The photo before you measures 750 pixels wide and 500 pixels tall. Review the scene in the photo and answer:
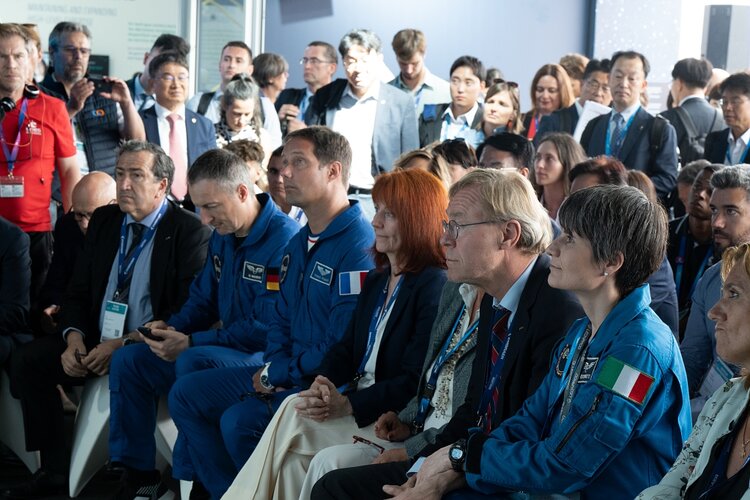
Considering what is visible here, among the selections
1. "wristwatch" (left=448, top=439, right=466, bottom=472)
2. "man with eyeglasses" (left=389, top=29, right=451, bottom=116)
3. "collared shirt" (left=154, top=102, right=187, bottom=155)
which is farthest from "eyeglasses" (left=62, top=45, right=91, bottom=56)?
"wristwatch" (left=448, top=439, right=466, bottom=472)

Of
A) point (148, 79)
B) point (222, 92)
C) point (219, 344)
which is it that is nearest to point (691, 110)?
point (222, 92)

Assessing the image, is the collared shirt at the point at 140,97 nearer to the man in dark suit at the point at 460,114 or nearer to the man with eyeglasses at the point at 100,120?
the man with eyeglasses at the point at 100,120

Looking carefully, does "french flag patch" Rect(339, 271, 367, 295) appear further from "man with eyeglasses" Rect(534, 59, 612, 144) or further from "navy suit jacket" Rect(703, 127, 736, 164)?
"navy suit jacket" Rect(703, 127, 736, 164)

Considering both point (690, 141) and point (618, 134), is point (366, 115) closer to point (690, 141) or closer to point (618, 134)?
point (618, 134)

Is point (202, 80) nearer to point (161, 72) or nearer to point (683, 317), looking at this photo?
point (161, 72)

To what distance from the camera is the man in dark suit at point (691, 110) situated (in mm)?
6547

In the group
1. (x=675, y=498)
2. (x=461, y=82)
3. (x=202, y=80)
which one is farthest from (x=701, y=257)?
(x=202, y=80)

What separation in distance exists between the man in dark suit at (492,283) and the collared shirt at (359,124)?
3.52 metres

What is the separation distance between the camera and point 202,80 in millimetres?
9125

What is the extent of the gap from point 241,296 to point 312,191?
A: 60 cm

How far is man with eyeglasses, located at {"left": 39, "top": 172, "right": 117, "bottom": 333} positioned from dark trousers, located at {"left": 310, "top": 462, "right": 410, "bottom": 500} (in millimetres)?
2507

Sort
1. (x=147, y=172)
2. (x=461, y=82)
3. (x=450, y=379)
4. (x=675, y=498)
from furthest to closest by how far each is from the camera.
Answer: (x=461, y=82), (x=147, y=172), (x=450, y=379), (x=675, y=498)

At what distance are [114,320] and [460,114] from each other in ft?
9.20

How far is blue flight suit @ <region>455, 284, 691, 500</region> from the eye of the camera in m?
2.03
